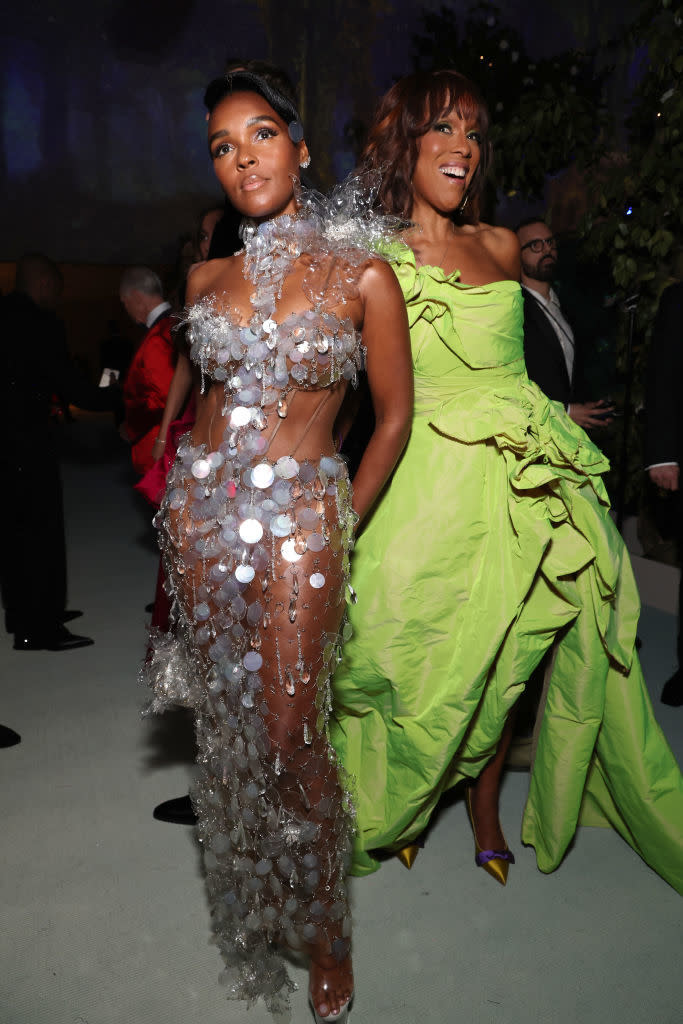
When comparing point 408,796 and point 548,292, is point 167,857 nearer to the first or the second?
point 408,796

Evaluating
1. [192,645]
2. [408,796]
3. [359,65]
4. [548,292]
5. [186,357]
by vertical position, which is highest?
[359,65]

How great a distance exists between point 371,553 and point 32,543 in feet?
6.77

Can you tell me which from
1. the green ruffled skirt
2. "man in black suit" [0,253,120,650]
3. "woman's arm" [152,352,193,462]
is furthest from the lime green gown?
"man in black suit" [0,253,120,650]

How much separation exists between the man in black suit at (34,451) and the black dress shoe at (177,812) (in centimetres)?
147

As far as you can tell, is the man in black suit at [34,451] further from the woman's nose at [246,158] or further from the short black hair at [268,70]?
the woman's nose at [246,158]

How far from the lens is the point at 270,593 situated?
1462 millimetres

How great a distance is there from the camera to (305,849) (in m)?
1.53

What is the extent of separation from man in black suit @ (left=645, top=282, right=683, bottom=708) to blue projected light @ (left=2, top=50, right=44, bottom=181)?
9722mm

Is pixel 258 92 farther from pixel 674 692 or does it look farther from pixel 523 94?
pixel 523 94

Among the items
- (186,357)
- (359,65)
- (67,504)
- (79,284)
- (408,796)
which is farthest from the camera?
(79,284)

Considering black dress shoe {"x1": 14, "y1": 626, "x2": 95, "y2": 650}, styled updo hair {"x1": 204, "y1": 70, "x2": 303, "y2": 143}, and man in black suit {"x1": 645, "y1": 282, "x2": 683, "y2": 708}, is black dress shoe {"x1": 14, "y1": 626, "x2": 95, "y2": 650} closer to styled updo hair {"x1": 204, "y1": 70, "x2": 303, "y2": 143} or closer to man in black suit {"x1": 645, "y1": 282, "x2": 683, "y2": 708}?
man in black suit {"x1": 645, "y1": 282, "x2": 683, "y2": 708}

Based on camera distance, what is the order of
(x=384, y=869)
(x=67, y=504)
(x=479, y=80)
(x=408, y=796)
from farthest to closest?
Answer: (x=67, y=504) → (x=479, y=80) → (x=384, y=869) → (x=408, y=796)

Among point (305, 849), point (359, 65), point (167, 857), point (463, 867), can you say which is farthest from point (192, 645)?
point (359, 65)

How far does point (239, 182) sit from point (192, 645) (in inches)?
33.1
